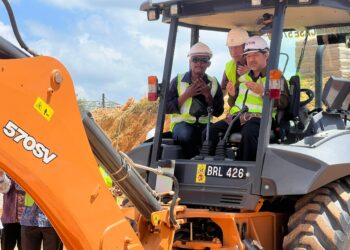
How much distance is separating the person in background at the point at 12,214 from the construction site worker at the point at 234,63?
2843mm

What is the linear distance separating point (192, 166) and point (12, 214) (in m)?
2.93

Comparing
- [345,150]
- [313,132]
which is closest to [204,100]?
[313,132]

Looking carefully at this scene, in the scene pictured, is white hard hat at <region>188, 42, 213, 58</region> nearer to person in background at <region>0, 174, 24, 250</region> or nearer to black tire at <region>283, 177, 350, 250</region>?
black tire at <region>283, 177, 350, 250</region>

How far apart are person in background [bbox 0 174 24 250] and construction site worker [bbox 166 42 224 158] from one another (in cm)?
238

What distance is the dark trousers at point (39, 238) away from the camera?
6.82 meters

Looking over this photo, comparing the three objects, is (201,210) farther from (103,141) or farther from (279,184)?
(103,141)

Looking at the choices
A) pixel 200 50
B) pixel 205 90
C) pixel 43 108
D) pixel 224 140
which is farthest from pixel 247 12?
pixel 43 108

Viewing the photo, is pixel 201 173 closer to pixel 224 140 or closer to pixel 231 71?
pixel 224 140

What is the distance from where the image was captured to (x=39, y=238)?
696cm

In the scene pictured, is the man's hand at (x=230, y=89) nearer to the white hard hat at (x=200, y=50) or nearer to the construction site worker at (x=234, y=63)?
the construction site worker at (x=234, y=63)

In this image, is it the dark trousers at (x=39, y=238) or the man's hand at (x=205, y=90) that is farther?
the dark trousers at (x=39, y=238)

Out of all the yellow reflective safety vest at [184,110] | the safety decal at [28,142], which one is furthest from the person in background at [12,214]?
the safety decal at [28,142]

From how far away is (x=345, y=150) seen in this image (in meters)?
5.27

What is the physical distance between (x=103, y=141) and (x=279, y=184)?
163 cm
